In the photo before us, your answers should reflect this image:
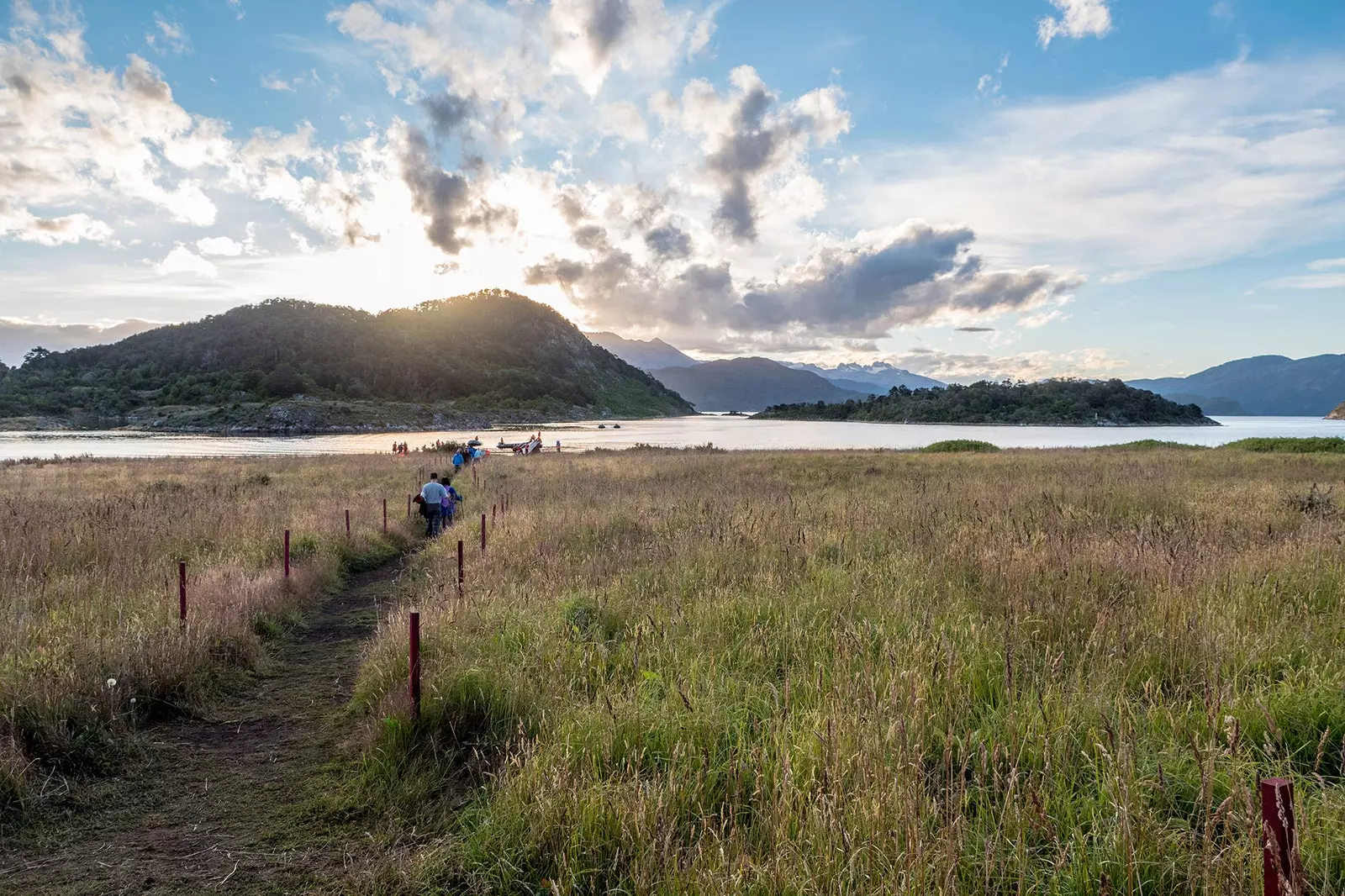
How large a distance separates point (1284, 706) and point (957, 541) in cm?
502

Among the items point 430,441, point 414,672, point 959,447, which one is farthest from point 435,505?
point 430,441

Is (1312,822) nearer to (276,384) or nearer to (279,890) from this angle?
(279,890)

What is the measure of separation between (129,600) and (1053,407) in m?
202

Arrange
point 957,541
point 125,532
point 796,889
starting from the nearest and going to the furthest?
point 796,889 < point 957,541 < point 125,532

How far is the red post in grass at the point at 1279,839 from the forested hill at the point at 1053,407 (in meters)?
190

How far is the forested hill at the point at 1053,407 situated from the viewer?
6713 inches

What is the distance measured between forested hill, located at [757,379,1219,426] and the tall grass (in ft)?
606

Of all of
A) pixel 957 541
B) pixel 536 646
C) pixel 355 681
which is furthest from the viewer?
A: pixel 957 541

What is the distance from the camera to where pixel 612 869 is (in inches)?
124

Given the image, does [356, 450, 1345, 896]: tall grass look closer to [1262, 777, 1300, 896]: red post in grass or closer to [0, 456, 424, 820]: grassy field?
[1262, 777, 1300, 896]: red post in grass

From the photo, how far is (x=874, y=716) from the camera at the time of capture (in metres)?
3.78

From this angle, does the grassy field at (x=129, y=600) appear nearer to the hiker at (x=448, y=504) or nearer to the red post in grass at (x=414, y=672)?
the hiker at (x=448, y=504)

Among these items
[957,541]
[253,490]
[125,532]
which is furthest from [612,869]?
[253,490]

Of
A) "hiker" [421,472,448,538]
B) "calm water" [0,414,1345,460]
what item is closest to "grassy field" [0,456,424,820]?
"hiker" [421,472,448,538]
